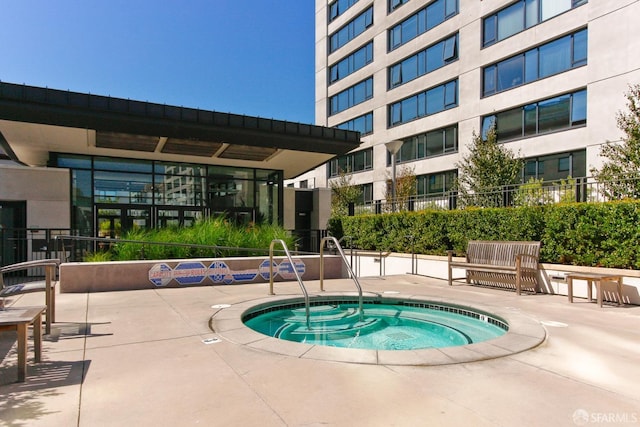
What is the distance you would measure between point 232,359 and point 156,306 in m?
3.54

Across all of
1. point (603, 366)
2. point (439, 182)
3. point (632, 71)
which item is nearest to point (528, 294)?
point (603, 366)

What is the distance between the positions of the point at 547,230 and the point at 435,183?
724 inches

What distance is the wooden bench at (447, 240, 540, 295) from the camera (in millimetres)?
9086

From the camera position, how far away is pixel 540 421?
9.54 feet

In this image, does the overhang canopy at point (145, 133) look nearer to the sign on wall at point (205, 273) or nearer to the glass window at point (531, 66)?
the sign on wall at point (205, 273)

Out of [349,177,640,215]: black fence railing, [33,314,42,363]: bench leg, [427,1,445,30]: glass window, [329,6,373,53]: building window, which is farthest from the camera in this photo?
[329,6,373,53]: building window

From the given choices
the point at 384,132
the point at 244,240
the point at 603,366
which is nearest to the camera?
the point at 603,366

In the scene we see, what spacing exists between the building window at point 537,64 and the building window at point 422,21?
5455 mm

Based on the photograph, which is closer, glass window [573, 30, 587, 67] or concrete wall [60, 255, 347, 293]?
concrete wall [60, 255, 347, 293]

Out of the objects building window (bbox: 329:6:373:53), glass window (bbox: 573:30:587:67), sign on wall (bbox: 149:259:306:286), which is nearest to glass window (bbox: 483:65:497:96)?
glass window (bbox: 573:30:587:67)

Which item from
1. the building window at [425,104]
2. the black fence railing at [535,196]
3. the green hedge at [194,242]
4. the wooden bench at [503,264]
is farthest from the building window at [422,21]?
Result: the green hedge at [194,242]

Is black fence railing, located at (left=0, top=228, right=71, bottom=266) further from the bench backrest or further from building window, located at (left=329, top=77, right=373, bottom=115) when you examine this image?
building window, located at (left=329, top=77, right=373, bottom=115)

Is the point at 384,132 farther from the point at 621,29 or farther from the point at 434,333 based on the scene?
the point at 434,333

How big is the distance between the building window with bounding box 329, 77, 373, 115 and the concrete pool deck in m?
31.1
